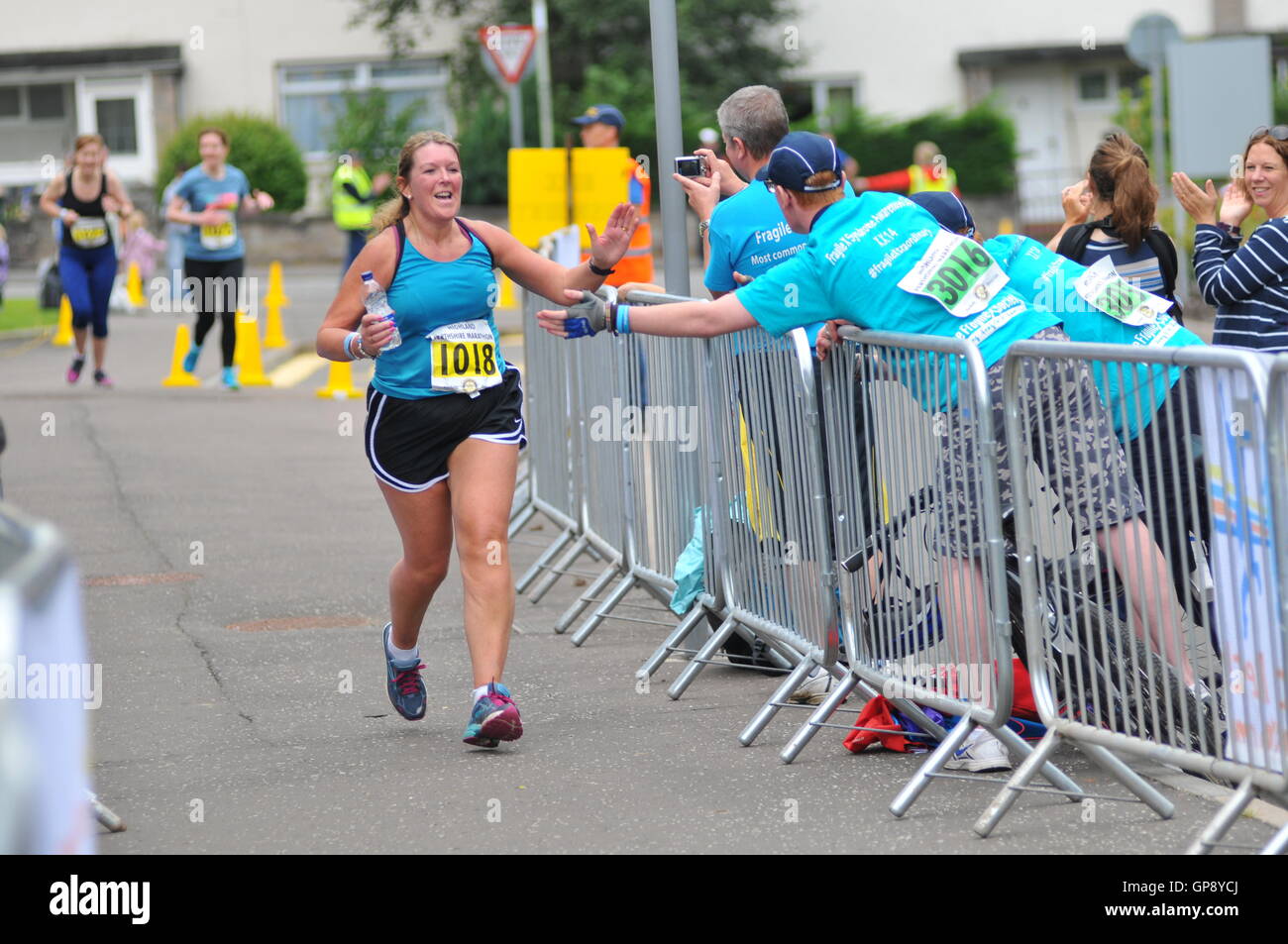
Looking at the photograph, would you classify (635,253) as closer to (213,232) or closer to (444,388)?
(213,232)

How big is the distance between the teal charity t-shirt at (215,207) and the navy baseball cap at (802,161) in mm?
10687

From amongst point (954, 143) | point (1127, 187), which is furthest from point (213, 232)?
point (954, 143)

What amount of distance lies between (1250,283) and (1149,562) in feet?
8.56

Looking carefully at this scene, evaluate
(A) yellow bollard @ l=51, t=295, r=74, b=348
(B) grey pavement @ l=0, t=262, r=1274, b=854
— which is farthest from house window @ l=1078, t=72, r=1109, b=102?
(B) grey pavement @ l=0, t=262, r=1274, b=854

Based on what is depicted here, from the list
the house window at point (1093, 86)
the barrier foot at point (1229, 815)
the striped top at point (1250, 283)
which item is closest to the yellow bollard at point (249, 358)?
the striped top at point (1250, 283)

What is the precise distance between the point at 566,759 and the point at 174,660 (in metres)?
2.28

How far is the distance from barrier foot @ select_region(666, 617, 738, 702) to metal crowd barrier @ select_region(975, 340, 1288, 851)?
181 centimetres

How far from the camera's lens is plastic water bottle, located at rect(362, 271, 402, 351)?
6035 millimetres

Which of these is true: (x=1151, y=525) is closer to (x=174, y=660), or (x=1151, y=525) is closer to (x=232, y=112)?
(x=174, y=660)

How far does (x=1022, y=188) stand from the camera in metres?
41.4

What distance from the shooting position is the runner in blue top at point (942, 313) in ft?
16.0

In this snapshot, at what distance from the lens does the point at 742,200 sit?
688 cm

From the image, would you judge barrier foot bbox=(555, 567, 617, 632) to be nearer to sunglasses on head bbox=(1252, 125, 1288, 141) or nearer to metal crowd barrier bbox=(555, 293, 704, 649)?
metal crowd barrier bbox=(555, 293, 704, 649)
